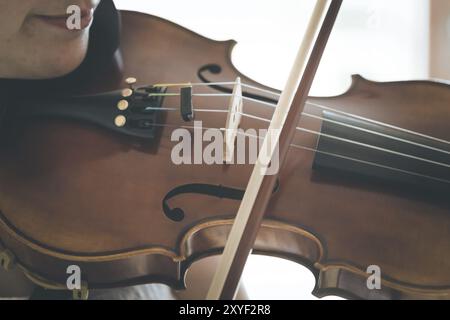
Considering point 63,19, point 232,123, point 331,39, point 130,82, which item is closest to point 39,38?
point 63,19

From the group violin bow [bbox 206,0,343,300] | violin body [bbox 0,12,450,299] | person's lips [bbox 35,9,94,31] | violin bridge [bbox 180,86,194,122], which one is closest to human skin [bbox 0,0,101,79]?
person's lips [bbox 35,9,94,31]

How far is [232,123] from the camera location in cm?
79

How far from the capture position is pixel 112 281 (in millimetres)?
774

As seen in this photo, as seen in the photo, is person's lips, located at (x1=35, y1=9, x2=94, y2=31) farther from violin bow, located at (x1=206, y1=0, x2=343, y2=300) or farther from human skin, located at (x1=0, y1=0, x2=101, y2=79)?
violin bow, located at (x1=206, y1=0, x2=343, y2=300)

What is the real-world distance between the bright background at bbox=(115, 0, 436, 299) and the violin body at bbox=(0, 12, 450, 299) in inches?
19.6

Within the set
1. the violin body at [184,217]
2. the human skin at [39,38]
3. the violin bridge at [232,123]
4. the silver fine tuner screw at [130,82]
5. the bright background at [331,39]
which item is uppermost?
the bright background at [331,39]

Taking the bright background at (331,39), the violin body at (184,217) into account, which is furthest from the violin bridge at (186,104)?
the bright background at (331,39)

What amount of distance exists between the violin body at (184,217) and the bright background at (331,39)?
50 cm

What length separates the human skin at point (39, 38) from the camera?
69 cm

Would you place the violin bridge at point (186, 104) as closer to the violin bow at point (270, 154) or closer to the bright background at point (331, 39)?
the violin bow at point (270, 154)

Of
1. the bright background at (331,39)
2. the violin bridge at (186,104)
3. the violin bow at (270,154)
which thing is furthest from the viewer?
the bright background at (331,39)

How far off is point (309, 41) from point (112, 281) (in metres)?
0.56

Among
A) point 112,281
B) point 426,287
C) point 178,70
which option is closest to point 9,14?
point 178,70
